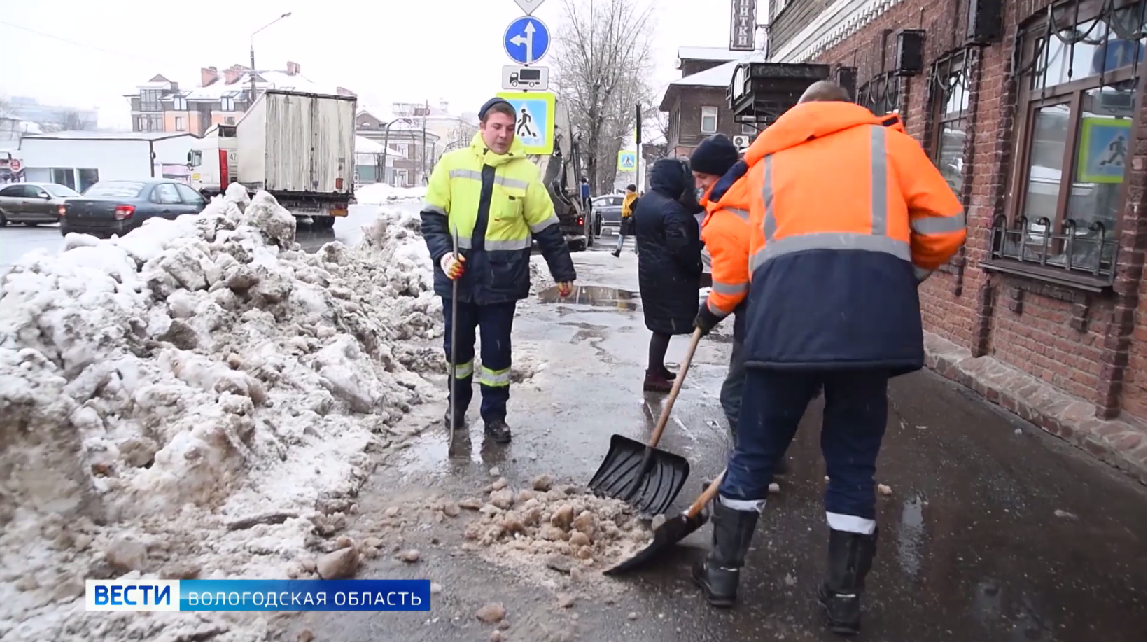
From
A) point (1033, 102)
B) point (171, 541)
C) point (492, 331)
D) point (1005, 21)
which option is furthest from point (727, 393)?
point (1005, 21)

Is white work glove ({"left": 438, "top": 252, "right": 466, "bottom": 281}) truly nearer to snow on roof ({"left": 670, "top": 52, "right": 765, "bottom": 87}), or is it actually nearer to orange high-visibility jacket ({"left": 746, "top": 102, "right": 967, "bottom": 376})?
orange high-visibility jacket ({"left": 746, "top": 102, "right": 967, "bottom": 376})

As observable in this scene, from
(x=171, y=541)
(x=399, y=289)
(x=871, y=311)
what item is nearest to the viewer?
(x=871, y=311)

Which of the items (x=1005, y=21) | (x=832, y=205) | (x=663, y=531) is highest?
(x=1005, y=21)

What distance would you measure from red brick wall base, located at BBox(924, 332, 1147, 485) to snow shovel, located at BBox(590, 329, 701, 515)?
2.65m

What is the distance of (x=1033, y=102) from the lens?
20.8ft

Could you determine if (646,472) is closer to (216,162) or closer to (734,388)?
(734,388)

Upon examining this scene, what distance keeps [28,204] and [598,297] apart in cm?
1904

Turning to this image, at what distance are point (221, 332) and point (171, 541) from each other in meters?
2.04

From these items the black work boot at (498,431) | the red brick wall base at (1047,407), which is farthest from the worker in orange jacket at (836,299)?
the red brick wall base at (1047,407)

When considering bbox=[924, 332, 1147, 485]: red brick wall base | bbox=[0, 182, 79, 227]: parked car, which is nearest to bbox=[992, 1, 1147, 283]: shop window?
bbox=[924, 332, 1147, 485]: red brick wall base

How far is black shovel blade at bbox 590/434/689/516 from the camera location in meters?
3.93

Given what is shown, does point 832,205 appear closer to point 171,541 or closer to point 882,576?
point 882,576

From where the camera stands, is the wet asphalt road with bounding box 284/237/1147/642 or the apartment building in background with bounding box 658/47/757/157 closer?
the wet asphalt road with bounding box 284/237/1147/642

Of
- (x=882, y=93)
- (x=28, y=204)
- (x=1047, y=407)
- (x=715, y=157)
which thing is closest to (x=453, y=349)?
(x=715, y=157)
